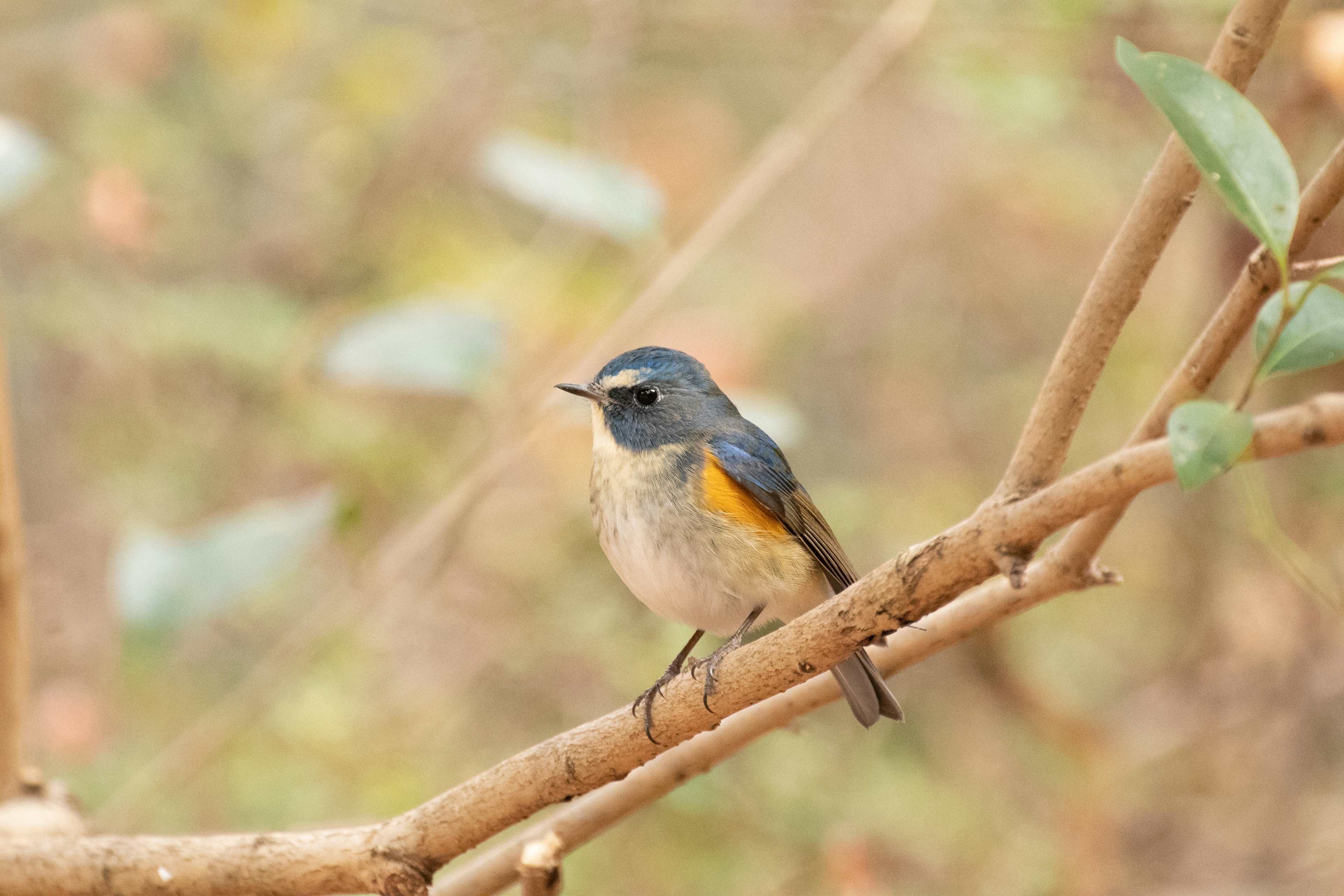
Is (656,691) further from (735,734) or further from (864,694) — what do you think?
(864,694)

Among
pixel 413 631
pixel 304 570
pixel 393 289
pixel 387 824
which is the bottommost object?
pixel 413 631

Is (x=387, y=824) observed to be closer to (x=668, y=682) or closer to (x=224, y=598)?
(x=668, y=682)

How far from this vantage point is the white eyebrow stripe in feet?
8.89

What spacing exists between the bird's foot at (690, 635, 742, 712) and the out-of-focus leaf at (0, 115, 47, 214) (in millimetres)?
1913

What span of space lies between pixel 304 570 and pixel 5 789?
8.22 ft

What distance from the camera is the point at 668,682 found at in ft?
6.50

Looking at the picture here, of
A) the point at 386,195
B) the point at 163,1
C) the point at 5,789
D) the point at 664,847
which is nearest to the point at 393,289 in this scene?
the point at 386,195

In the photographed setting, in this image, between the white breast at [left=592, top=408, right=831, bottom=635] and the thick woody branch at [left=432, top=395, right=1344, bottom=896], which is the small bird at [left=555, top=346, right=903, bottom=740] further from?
the thick woody branch at [left=432, top=395, right=1344, bottom=896]

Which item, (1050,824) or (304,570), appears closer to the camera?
(1050,824)

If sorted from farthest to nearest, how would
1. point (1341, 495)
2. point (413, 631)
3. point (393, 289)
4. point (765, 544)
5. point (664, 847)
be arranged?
point (413, 631) → point (393, 289) → point (664, 847) → point (1341, 495) → point (765, 544)

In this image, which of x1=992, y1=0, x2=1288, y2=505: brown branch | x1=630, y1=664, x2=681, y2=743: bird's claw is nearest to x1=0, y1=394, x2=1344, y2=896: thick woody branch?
x1=630, y1=664, x2=681, y2=743: bird's claw

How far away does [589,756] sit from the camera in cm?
173

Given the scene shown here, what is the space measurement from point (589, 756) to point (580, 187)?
164 centimetres

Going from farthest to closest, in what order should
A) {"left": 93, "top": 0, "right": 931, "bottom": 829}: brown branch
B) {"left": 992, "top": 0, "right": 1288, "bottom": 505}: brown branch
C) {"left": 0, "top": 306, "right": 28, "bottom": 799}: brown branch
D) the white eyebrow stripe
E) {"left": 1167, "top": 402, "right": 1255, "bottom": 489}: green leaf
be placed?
{"left": 93, "top": 0, "right": 931, "bottom": 829}: brown branch, the white eyebrow stripe, {"left": 0, "top": 306, "right": 28, "bottom": 799}: brown branch, {"left": 992, "top": 0, "right": 1288, "bottom": 505}: brown branch, {"left": 1167, "top": 402, "right": 1255, "bottom": 489}: green leaf
